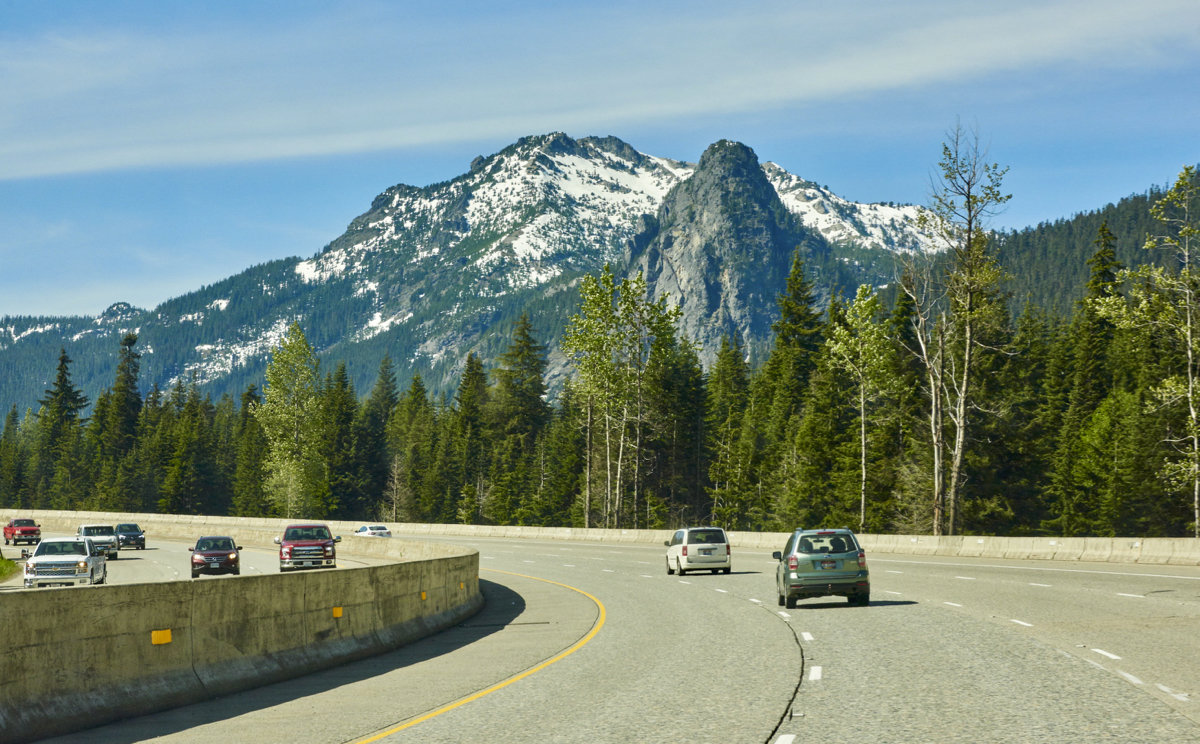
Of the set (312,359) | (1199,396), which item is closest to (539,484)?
(312,359)

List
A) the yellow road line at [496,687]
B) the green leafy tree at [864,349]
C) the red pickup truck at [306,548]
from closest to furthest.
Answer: the yellow road line at [496,687] → the red pickup truck at [306,548] → the green leafy tree at [864,349]

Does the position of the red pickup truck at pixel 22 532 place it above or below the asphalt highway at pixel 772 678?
below

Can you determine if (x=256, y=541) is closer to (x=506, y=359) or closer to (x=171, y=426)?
(x=506, y=359)

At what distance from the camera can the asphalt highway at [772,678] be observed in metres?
10.0

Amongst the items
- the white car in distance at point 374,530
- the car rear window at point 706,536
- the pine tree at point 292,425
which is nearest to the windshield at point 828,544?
the car rear window at point 706,536

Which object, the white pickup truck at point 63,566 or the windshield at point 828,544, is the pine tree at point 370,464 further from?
the windshield at point 828,544

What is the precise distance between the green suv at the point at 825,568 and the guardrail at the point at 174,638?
765 centimetres

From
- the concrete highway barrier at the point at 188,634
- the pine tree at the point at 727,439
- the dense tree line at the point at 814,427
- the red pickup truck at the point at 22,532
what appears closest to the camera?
the concrete highway barrier at the point at 188,634

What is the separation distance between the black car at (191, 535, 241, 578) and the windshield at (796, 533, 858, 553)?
22.6m

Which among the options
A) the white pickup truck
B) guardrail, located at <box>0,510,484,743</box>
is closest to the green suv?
guardrail, located at <box>0,510,484,743</box>

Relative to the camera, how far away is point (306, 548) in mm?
40719

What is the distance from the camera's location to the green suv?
22.7 meters

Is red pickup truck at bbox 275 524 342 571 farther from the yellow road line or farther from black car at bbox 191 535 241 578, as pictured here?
the yellow road line

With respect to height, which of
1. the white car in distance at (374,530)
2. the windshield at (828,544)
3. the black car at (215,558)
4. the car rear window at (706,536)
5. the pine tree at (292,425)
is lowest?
the white car in distance at (374,530)
